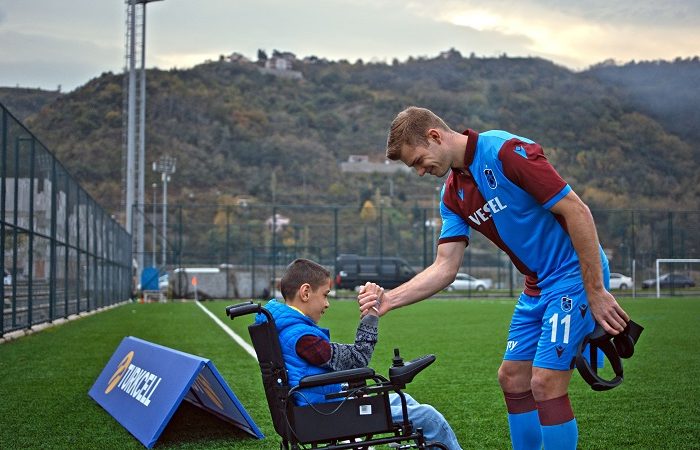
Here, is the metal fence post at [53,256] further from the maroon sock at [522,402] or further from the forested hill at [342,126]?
the forested hill at [342,126]

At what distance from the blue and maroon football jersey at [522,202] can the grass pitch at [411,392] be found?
6.94 ft

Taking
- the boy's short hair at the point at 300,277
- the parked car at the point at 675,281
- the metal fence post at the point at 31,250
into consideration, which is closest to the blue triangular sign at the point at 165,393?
the boy's short hair at the point at 300,277

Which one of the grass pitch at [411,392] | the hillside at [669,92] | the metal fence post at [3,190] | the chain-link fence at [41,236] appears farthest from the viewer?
the hillside at [669,92]

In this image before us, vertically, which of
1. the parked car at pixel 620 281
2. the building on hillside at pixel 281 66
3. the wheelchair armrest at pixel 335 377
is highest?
the building on hillside at pixel 281 66

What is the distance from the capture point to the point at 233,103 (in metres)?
112

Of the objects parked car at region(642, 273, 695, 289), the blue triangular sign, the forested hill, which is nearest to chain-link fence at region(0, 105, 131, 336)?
the blue triangular sign

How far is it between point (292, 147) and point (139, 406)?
94.2 metres

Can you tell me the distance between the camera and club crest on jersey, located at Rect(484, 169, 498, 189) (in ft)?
14.1

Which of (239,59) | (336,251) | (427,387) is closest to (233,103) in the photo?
(239,59)

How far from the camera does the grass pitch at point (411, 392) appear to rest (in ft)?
Answer: 21.4

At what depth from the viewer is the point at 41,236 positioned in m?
17.8

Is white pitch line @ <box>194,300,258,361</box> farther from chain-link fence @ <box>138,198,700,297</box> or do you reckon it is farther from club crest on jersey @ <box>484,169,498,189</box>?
chain-link fence @ <box>138,198,700,297</box>

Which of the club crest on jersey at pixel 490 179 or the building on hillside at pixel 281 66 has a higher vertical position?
the building on hillside at pixel 281 66

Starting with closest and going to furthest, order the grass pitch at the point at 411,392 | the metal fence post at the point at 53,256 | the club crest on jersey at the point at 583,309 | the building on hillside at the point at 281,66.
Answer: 1. the club crest on jersey at the point at 583,309
2. the grass pitch at the point at 411,392
3. the metal fence post at the point at 53,256
4. the building on hillside at the point at 281,66
